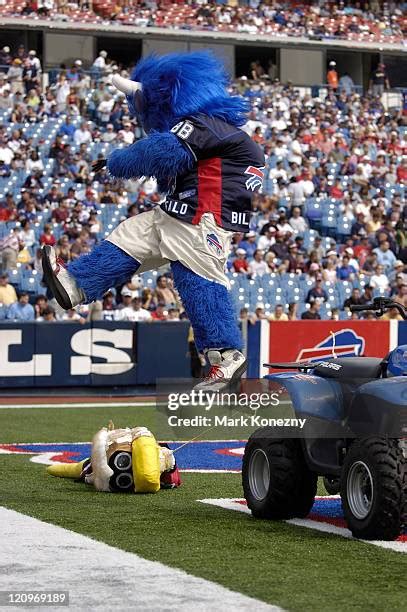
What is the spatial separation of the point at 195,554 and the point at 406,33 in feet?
93.1

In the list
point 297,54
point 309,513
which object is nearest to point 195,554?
point 309,513

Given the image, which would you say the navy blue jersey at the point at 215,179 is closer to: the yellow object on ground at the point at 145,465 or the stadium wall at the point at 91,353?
the yellow object on ground at the point at 145,465


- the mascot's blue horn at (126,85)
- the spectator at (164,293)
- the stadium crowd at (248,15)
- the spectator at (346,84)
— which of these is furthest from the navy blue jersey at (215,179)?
the spectator at (346,84)

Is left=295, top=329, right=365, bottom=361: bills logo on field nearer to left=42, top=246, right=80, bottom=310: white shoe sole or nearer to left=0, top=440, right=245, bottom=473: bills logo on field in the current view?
left=0, top=440, right=245, bottom=473: bills logo on field

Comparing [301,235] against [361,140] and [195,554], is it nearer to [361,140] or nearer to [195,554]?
[361,140]

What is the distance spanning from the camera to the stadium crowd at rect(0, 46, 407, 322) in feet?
52.6

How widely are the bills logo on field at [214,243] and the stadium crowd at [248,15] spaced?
70.8 ft

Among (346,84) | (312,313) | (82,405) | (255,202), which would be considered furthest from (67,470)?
(346,84)

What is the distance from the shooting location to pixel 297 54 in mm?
29031

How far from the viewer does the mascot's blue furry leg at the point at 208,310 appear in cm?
551

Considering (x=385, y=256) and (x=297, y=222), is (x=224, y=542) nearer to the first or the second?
(x=385, y=256)

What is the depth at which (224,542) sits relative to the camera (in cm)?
469

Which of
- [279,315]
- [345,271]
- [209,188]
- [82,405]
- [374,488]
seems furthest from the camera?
[345,271]

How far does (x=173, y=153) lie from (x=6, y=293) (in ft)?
32.9
